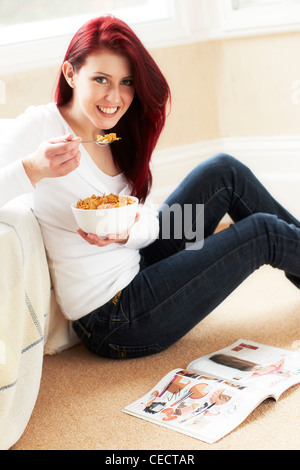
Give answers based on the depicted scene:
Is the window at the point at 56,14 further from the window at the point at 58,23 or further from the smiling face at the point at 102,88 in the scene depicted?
the smiling face at the point at 102,88

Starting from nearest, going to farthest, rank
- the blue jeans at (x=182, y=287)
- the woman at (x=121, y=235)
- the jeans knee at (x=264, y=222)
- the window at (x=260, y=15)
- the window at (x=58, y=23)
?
the woman at (x=121, y=235) < the blue jeans at (x=182, y=287) < the jeans knee at (x=264, y=222) < the window at (x=58, y=23) < the window at (x=260, y=15)

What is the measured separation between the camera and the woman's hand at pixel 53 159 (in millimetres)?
1358

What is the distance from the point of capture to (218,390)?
1553 millimetres

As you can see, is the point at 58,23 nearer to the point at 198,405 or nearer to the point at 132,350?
the point at 132,350

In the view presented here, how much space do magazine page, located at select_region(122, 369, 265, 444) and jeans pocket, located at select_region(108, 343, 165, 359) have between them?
0.14m

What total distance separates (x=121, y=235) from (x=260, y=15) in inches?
65.5

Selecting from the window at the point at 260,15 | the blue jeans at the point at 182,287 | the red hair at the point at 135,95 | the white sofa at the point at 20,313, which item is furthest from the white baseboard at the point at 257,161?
the white sofa at the point at 20,313

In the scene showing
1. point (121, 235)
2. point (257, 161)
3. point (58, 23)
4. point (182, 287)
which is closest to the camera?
point (121, 235)

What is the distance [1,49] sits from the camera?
8.16 ft

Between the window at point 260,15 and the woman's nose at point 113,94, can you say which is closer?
the woman's nose at point 113,94

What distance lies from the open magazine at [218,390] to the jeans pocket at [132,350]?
0.12 metres

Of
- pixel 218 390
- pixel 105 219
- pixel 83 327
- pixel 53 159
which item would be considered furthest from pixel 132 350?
pixel 53 159
